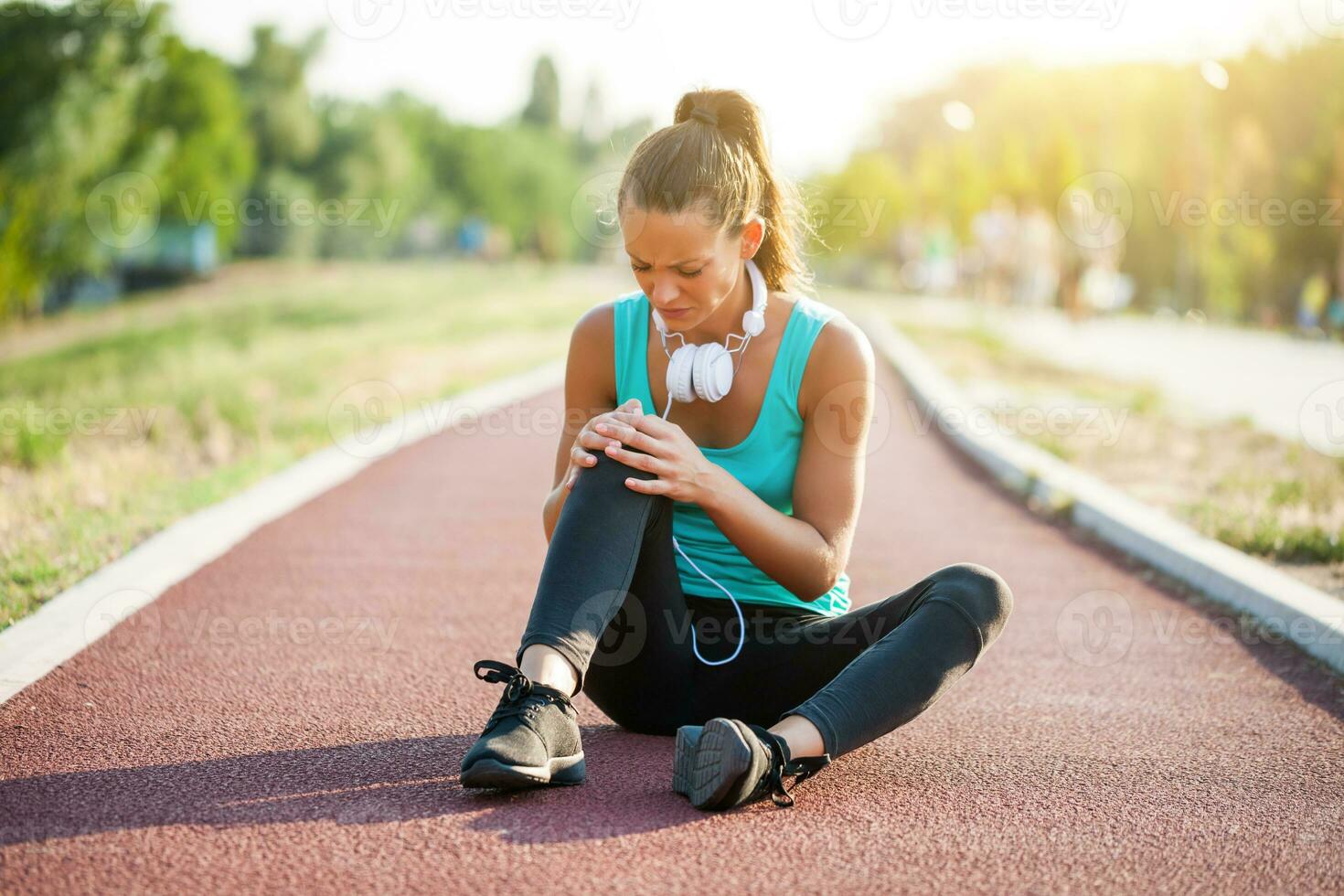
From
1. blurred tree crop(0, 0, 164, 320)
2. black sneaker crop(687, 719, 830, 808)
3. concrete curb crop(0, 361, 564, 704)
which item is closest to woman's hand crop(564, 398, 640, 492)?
black sneaker crop(687, 719, 830, 808)

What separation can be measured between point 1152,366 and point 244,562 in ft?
42.6

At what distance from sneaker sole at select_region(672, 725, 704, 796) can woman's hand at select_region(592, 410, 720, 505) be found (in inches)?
21.0

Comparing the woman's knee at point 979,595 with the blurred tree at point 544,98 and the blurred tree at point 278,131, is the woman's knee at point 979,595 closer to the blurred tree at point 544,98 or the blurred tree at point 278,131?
the blurred tree at point 278,131

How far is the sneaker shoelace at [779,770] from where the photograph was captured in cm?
281

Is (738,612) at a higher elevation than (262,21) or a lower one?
lower

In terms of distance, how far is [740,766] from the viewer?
2.71 m

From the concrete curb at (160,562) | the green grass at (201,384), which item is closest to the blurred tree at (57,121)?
the green grass at (201,384)

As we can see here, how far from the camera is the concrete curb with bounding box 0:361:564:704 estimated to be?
3994mm

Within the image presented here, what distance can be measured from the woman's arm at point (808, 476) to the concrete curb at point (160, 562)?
1.99 meters

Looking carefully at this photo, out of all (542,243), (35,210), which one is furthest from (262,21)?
(35,210)

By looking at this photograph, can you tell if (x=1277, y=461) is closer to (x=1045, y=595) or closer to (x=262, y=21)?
(x=1045, y=595)

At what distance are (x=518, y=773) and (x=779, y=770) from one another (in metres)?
0.55

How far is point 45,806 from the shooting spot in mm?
2834

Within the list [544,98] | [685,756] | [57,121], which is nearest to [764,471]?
[685,756]
